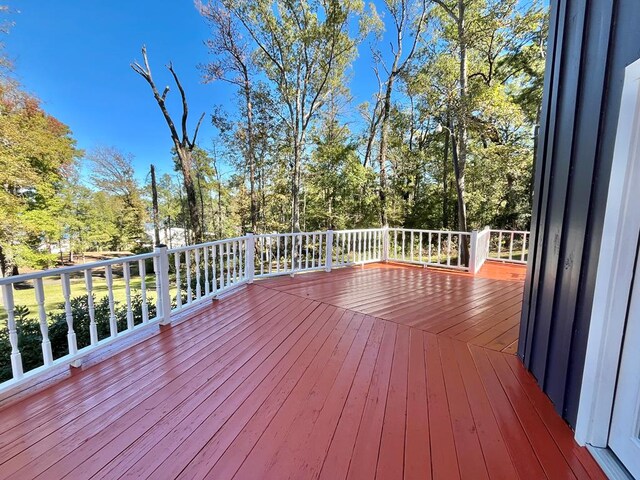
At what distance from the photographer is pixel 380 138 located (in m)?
11.2

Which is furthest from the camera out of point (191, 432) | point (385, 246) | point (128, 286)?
point (385, 246)

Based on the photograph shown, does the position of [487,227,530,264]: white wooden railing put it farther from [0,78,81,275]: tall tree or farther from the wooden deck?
[0,78,81,275]: tall tree

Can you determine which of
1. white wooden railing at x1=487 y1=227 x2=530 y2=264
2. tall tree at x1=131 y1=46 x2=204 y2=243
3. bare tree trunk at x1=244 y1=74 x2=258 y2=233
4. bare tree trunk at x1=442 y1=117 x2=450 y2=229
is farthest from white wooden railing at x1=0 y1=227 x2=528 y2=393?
bare tree trunk at x1=244 y1=74 x2=258 y2=233

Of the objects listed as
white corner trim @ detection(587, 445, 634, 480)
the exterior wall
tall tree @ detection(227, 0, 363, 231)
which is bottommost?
white corner trim @ detection(587, 445, 634, 480)

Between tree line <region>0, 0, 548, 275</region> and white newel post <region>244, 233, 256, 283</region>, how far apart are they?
604 cm

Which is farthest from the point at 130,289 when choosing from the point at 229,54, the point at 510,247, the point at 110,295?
the point at 229,54

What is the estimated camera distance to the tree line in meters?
7.84

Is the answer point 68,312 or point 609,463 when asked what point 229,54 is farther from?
point 609,463

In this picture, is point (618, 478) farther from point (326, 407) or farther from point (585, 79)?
point (585, 79)

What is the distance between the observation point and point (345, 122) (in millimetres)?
11945

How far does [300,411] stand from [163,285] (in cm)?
194

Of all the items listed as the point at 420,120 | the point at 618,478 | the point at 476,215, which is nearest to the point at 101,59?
the point at 420,120

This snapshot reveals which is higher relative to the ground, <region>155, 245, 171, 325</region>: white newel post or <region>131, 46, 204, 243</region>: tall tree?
<region>131, 46, 204, 243</region>: tall tree

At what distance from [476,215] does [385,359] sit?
10984 millimetres
